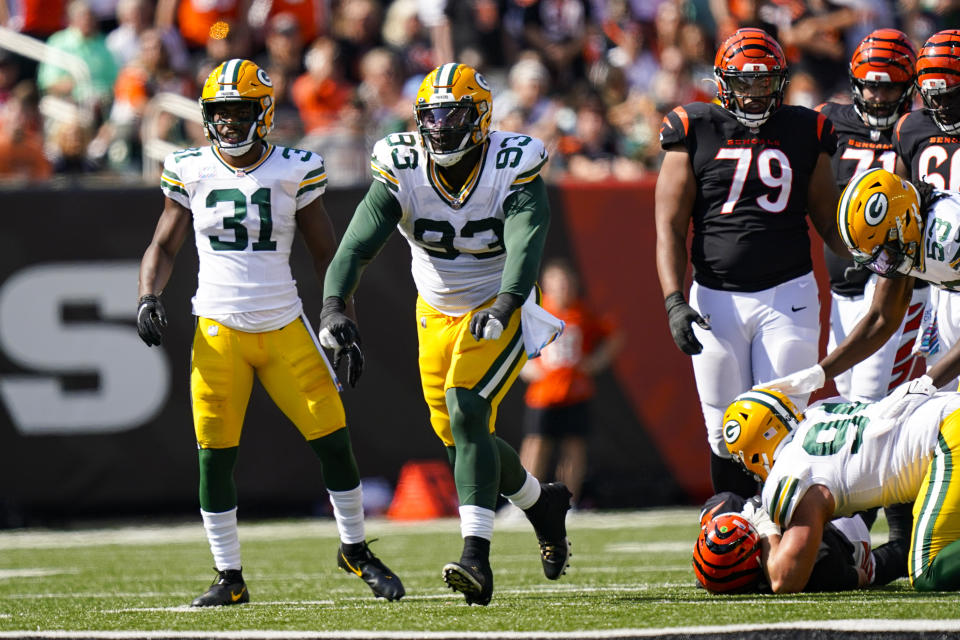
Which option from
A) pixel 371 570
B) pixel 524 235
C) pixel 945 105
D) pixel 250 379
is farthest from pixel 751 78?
pixel 371 570

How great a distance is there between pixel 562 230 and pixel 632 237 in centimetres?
49

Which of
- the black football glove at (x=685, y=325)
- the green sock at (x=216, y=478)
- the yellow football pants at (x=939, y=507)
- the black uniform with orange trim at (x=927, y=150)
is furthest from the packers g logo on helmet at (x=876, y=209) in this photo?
the green sock at (x=216, y=478)

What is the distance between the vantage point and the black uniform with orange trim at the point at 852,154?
20.8 feet

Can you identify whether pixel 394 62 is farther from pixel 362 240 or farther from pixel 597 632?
pixel 597 632

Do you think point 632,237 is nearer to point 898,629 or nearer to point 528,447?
point 528,447

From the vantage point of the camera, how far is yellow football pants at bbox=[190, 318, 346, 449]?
5.57 meters

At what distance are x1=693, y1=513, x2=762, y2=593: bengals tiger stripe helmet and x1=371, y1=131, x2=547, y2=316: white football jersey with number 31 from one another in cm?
120

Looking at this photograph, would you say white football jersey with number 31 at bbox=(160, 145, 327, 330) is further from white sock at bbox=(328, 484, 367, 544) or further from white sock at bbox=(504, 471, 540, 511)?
white sock at bbox=(504, 471, 540, 511)

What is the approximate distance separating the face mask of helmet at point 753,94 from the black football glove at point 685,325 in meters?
0.79

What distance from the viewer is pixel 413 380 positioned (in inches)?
402

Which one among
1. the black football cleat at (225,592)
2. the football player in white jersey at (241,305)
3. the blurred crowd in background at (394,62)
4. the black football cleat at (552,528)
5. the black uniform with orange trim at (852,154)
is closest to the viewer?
the black football cleat at (225,592)

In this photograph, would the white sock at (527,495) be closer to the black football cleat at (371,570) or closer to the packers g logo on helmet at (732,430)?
the black football cleat at (371,570)

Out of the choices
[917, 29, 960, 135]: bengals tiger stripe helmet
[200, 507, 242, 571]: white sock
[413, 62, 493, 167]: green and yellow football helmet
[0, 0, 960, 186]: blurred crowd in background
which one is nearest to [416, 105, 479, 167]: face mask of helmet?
[413, 62, 493, 167]: green and yellow football helmet

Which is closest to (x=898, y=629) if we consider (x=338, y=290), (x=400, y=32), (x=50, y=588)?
(x=338, y=290)
